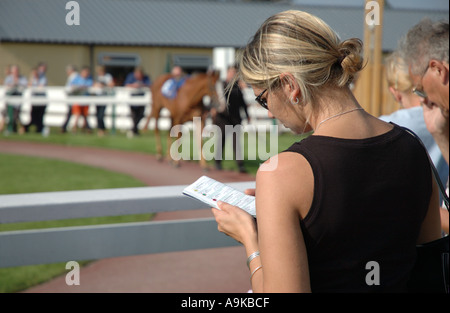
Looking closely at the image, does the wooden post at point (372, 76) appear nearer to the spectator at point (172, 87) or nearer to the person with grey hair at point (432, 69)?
the person with grey hair at point (432, 69)

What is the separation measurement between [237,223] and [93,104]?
16.1 meters

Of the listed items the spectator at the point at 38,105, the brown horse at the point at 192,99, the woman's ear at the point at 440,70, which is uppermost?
the spectator at the point at 38,105

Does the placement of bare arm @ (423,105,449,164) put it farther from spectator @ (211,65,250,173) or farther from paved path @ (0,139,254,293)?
spectator @ (211,65,250,173)

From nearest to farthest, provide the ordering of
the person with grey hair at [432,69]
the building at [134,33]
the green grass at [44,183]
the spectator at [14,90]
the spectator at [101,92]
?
the person with grey hair at [432,69]
the green grass at [44,183]
the spectator at [14,90]
the spectator at [101,92]
the building at [134,33]

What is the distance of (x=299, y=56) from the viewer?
139cm

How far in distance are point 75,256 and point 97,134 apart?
14.6 meters

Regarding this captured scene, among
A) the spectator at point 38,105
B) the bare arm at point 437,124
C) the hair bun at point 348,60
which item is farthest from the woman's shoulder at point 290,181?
the spectator at point 38,105

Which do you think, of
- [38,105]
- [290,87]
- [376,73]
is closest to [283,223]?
[290,87]

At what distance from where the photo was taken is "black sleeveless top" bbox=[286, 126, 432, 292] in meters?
1.34

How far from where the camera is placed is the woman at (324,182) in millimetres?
1310

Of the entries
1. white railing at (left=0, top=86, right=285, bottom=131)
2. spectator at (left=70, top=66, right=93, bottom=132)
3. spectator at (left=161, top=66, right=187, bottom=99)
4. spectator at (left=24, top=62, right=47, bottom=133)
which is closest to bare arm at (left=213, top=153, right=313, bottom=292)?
spectator at (left=161, top=66, right=187, bottom=99)

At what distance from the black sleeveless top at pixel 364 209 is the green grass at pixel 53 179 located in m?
3.35

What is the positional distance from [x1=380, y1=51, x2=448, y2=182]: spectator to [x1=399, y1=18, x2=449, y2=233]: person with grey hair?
0.09 meters
